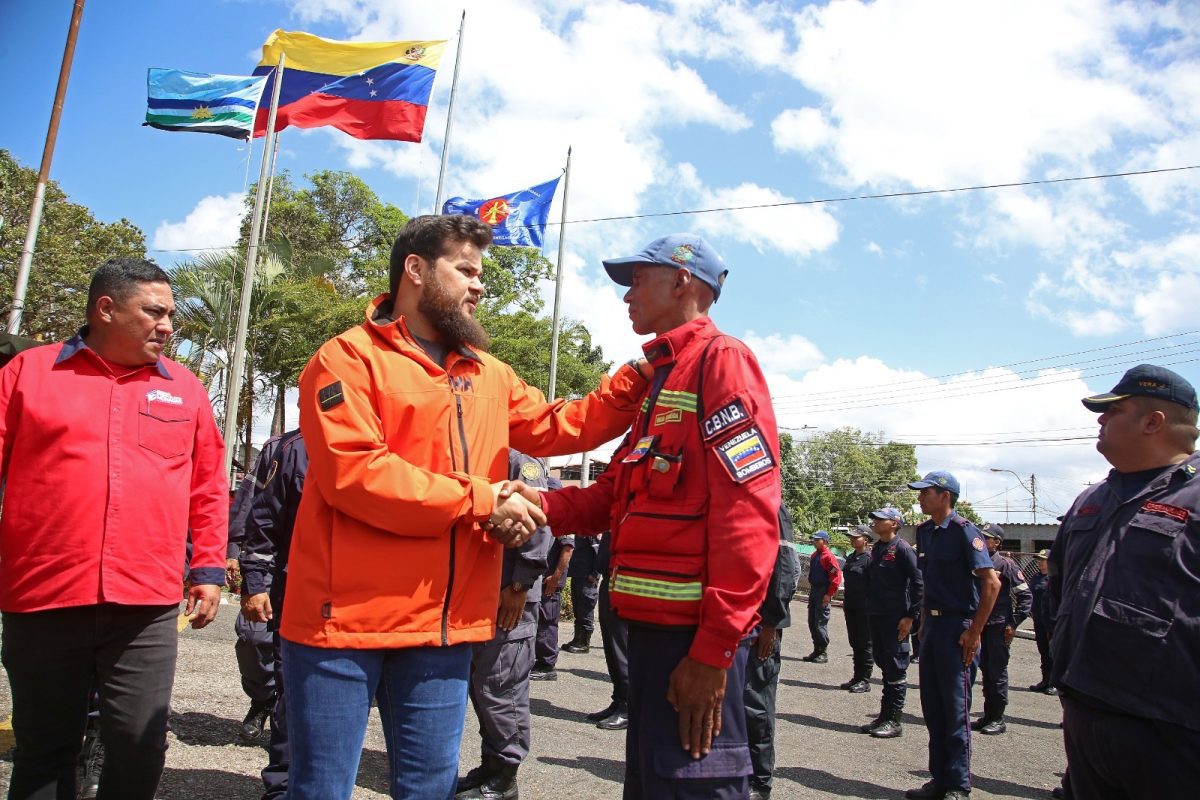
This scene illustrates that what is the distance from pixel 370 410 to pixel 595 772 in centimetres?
395

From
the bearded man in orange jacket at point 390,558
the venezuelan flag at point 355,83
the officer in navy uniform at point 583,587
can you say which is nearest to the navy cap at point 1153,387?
the bearded man in orange jacket at point 390,558

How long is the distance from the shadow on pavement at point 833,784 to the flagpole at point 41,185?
1230cm

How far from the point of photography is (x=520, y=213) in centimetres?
1741

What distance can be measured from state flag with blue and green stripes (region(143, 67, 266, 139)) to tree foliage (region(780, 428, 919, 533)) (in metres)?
55.3

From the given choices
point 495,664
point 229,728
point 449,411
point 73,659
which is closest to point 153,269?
point 73,659

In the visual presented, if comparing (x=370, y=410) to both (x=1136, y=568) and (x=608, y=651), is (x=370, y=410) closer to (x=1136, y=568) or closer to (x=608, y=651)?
(x=1136, y=568)

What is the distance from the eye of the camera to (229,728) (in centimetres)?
545

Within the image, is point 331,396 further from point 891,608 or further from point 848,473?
point 848,473

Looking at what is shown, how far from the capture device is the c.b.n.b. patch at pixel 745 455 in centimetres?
238

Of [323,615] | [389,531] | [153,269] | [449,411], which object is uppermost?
[153,269]

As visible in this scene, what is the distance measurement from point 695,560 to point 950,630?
14.2 ft

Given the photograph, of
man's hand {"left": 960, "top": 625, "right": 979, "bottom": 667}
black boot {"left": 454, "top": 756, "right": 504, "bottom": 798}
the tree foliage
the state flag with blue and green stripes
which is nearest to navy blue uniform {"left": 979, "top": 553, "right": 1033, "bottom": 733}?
man's hand {"left": 960, "top": 625, "right": 979, "bottom": 667}

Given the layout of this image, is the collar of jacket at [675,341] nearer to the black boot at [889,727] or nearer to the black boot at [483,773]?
the black boot at [483,773]

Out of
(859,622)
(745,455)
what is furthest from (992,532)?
(745,455)
